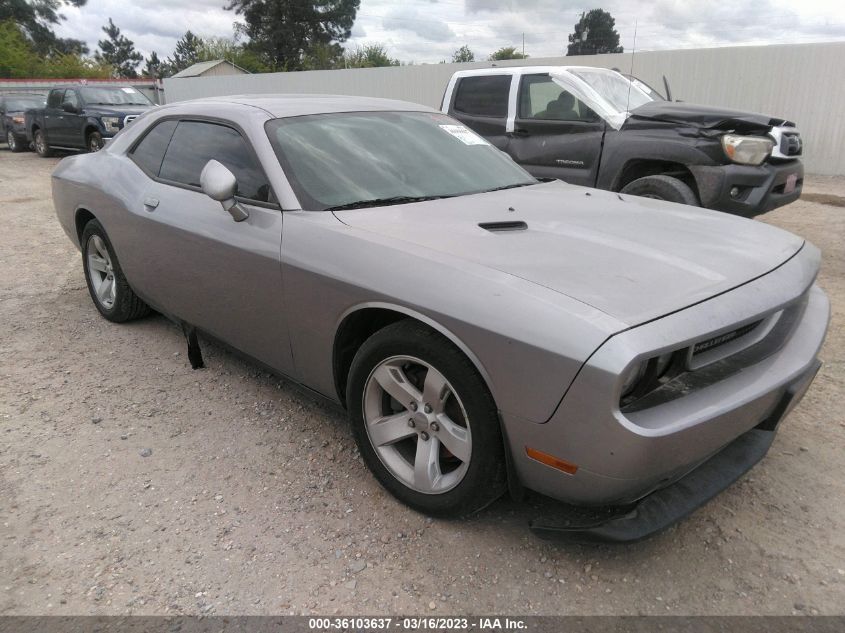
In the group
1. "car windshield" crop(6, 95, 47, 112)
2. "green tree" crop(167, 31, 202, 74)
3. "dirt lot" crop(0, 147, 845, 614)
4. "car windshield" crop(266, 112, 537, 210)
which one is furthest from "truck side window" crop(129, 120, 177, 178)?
"green tree" crop(167, 31, 202, 74)

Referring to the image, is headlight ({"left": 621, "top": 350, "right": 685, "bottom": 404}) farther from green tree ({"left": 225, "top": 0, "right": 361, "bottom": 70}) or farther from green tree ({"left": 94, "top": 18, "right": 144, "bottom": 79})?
green tree ({"left": 94, "top": 18, "right": 144, "bottom": 79})

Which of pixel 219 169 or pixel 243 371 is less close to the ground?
pixel 219 169

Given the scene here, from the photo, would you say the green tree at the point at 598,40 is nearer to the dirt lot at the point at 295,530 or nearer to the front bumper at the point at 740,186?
the front bumper at the point at 740,186

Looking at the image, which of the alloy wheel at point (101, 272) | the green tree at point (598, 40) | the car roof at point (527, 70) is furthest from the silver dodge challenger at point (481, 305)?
the green tree at point (598, 40)

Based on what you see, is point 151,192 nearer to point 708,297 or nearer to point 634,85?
point 708,297

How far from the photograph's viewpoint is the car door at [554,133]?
19.6 ft

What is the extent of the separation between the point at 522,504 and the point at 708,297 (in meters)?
1.09

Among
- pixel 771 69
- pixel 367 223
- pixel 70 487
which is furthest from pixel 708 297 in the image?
pixel 771 69

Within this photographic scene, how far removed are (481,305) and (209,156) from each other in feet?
6.60

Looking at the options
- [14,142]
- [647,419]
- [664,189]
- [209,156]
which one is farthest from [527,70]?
[14,142]

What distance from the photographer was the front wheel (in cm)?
1354

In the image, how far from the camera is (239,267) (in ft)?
9.34

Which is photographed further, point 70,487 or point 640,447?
point 70,487

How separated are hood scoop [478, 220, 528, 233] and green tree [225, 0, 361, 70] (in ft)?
193
